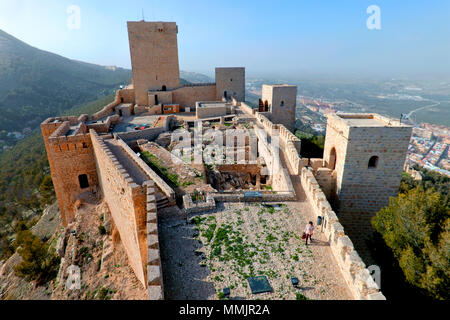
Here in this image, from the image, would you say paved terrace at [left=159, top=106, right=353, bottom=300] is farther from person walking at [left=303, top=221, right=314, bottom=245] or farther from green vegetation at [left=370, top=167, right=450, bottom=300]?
green vegetation at [left=370, top=167, right=450, bottom=300]

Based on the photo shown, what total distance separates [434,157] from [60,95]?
4084 inches

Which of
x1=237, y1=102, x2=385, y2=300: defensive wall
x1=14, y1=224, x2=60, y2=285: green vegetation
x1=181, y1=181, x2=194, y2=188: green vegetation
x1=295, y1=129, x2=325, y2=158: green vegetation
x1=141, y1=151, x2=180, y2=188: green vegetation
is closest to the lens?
x1=237, y1=102, x2=385, y2=300: defensive wall

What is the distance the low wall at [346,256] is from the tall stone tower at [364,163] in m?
2.48

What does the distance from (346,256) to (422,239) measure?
3251 millimetres

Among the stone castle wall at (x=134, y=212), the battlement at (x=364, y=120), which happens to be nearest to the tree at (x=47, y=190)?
the stone castle wall at (x=134, y=212)

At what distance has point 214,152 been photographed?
603 inches

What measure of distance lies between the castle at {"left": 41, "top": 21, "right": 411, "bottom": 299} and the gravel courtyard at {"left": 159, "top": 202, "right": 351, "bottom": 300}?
48 centimetres

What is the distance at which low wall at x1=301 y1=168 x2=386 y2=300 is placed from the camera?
4.97 meters

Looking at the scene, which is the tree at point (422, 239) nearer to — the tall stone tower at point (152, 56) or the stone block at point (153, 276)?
the stone block at point (153, 276)

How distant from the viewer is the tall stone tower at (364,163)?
377 inches

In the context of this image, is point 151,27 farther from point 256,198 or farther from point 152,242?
point 152,242

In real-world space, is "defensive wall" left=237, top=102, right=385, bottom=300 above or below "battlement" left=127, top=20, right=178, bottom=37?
below

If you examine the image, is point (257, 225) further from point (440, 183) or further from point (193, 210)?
point (440, 183)

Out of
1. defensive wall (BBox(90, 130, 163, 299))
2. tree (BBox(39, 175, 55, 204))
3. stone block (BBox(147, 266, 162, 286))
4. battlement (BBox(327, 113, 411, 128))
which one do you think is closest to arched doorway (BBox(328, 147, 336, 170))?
battlement (BBox(327, 113, 411, 128))
